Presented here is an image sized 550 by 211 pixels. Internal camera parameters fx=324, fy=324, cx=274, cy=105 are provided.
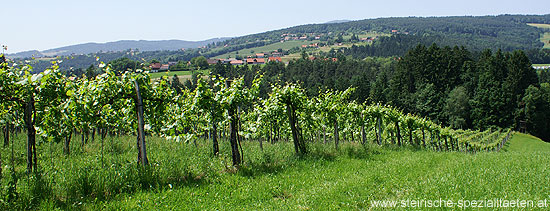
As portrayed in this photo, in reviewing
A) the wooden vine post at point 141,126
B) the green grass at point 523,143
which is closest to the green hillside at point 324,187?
the wooden vine post at point 141,126

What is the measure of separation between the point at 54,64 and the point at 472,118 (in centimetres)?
6305

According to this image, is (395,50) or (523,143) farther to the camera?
(395,50)

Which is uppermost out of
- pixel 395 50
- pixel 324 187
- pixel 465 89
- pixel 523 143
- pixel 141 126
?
pixel 395 50

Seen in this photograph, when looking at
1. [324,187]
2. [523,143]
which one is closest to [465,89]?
[523,143]

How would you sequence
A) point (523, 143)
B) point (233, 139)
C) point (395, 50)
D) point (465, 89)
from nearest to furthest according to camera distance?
point (233, 139) < point (523, 143) < point (465, 89) < point (395, 50)

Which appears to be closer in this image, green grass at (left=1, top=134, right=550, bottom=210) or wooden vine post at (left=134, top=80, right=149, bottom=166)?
green grass at (left=1, top=134, right=550, bottom=210)

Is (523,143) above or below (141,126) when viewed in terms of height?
below

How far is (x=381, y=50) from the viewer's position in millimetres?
152625

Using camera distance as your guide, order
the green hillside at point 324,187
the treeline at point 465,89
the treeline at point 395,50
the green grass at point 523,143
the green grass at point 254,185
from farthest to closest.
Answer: the treeline at point 395,50 < the treeline at point 465,89 < the green grass at point 523,143 < the green hillside at point 324,187 < the green grass at point 254,185

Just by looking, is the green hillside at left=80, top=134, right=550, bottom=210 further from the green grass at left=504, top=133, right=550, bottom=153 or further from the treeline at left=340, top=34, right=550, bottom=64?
the treeline at left=340, top=34, right=550, bottom=64

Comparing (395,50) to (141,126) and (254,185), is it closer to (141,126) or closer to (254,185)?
(254,185)

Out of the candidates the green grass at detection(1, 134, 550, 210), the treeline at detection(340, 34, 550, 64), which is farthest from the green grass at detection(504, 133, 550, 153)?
the treeline at detection(340, 34, 550, 64)

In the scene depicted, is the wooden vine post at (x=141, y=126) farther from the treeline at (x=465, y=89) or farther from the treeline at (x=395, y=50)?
the treeline at (x=395, y=50)

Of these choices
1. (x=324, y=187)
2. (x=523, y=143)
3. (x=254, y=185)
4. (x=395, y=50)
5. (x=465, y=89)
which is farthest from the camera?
(x=395, y=50)
